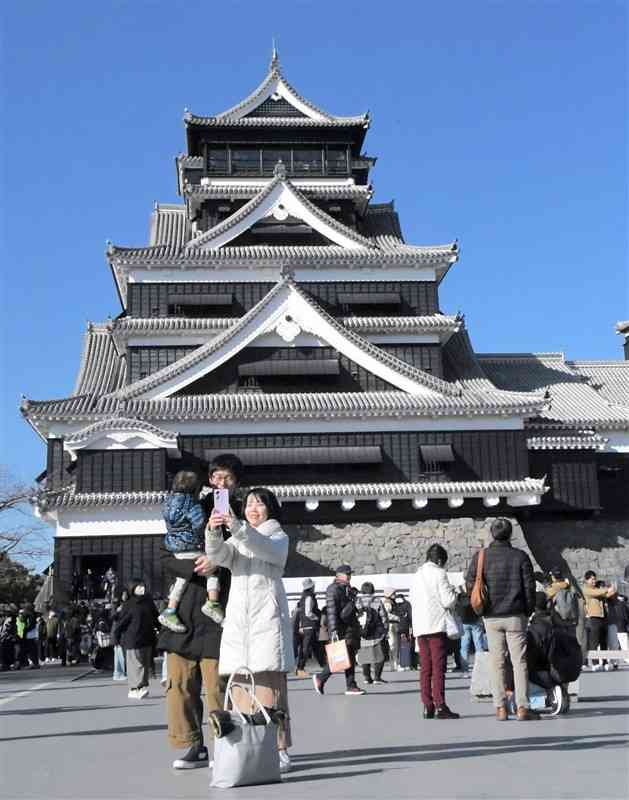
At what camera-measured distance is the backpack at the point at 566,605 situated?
12633mm

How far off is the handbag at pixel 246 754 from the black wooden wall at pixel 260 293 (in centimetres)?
2427

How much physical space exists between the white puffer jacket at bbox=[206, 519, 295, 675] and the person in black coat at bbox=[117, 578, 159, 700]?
6741 millimetres

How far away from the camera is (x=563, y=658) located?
900 cm

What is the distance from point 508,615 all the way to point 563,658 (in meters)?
0.78

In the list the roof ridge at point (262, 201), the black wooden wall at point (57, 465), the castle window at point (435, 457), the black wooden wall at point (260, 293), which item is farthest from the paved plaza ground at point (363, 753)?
the roof ridge at point (262, 201)

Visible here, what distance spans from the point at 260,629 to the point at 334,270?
24.6 meters

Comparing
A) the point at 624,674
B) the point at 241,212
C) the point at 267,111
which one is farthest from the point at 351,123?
the point at 624,674

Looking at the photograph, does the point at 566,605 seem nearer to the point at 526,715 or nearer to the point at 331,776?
the point at 526,715

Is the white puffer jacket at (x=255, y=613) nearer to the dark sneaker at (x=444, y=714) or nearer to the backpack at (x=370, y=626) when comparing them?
the dark sneaker at (x=444, y=714)

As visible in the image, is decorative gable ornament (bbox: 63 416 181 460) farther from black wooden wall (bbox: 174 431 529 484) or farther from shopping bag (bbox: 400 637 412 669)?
shopping bag (bbox: 400 637 412 669)

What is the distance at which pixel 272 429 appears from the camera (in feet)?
87.7

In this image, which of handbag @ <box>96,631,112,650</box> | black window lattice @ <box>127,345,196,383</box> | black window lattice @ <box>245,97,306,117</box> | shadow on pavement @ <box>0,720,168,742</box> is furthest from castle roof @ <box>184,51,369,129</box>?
shadow on pavement @ <box>0,720,168,742</box>

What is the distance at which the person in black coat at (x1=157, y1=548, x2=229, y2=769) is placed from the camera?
260 inches

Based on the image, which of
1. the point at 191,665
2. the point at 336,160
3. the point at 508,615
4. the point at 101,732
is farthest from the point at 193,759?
the point at 336,160
